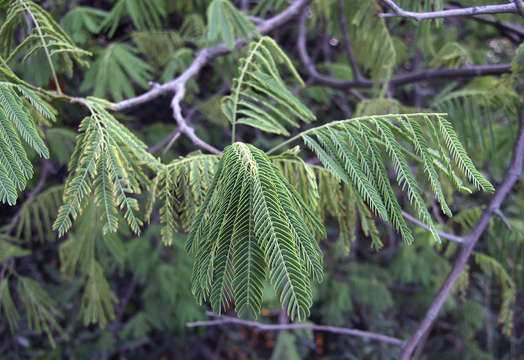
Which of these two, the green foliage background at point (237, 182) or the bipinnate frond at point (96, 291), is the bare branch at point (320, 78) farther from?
the bipinnate frond at point (96, 291)

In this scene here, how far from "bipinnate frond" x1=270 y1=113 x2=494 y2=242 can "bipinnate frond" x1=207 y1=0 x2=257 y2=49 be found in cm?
78

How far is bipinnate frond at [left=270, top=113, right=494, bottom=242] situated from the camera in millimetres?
749

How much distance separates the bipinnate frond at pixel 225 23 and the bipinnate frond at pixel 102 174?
2.14ft

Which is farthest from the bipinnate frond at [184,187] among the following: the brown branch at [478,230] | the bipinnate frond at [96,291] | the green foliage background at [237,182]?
the bipinnate frond at [96,291]

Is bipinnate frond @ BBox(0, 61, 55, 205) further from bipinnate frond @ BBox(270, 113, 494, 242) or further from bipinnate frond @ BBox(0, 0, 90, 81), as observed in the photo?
bipinnate frond @ BBox(270, 113, 494, 242)

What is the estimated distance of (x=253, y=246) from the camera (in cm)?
65

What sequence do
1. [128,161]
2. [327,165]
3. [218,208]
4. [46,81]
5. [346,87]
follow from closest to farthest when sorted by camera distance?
[218,208]
[327,165]
[128,161]
[46,81]
[346,87]

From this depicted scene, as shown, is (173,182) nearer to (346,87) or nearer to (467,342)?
(346,87)

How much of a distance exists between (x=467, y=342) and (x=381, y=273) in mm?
855

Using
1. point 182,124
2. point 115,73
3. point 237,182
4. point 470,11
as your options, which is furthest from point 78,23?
point 470,11

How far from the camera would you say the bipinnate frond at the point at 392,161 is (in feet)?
2.46

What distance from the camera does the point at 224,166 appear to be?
0.75 metres

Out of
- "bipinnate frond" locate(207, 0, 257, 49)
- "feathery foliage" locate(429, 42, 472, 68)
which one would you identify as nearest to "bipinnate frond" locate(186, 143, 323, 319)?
"bipinnate frond" locate(207, 0, 257, 49)

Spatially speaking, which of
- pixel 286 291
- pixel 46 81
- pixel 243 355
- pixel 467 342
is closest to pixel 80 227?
pixel 46 81
